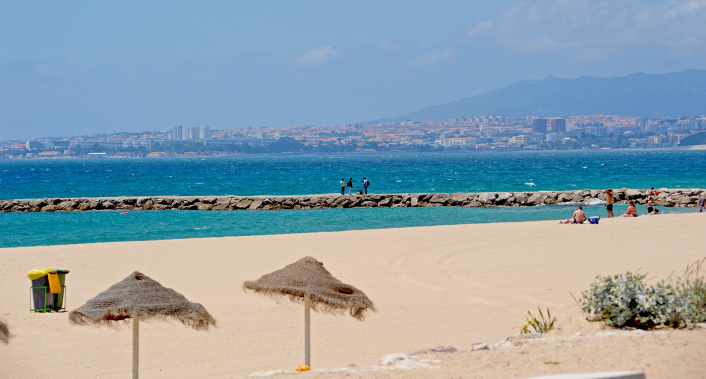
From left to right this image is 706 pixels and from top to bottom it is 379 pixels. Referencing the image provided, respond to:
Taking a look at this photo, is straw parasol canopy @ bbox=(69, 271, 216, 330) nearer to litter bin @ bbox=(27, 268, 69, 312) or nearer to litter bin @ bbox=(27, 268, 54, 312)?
litter bin @ bbox=(27, 268, 69, 312)

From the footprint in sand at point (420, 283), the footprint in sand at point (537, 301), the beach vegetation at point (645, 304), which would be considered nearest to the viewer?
the beach vegetation at point (645, 304)

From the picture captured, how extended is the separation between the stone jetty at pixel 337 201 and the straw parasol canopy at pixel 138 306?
30308mm

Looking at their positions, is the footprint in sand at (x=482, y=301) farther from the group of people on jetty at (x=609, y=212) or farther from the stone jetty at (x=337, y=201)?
the stone jetty at (x=337, y=201)

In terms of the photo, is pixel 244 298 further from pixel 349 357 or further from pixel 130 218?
pixel 130 218

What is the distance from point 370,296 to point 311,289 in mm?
4860

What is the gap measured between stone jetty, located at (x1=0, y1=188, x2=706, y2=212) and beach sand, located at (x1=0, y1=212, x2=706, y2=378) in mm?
16545

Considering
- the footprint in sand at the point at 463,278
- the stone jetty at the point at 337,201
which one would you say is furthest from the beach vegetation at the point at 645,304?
the stone jetty at the point at 337,201

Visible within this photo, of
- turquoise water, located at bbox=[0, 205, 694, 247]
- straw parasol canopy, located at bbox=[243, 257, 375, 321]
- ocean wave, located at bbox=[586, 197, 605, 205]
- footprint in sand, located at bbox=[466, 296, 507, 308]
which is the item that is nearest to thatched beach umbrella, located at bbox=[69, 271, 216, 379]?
straw parasol canopy, located at bbox=[243, 257, 375, 321]

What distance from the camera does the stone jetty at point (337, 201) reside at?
36719 millimetres

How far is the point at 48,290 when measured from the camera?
1027 centimetres

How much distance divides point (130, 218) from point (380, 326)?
25119 mm

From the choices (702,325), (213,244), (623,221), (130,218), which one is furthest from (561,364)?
(130,218)

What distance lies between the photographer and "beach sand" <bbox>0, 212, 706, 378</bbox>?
24.4 ft

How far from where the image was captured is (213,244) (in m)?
18.4
